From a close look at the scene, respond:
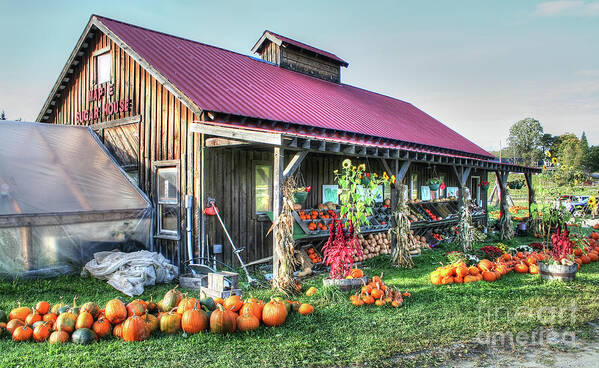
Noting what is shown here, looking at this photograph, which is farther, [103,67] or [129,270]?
[103,67]

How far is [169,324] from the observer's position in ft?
17.5

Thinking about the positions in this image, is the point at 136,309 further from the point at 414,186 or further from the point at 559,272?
the point at 414,186

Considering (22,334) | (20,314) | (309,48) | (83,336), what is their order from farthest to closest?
(309,48) < (20,314) < (22,334) < (83,336)

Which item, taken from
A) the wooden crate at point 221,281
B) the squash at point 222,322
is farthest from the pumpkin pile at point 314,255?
the squash at point 222,322

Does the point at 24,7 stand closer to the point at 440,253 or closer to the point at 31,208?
the point at 31,208

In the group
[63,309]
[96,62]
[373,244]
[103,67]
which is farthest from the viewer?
[96,62]

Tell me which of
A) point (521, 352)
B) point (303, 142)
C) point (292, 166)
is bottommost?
point (521, 352)

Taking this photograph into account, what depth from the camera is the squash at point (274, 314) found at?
5.61 meters

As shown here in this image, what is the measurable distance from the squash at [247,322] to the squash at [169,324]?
2.49 feet

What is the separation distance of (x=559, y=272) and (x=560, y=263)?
0.21m

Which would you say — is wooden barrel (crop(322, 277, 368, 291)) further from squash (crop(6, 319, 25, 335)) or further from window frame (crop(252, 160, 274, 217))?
Answer: squash (crop(6, 319, 25, 335))

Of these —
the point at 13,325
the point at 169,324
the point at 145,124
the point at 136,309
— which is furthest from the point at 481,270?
the point at 145,124

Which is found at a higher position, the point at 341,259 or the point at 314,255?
the point at 341,259

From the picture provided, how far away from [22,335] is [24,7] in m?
15.6
